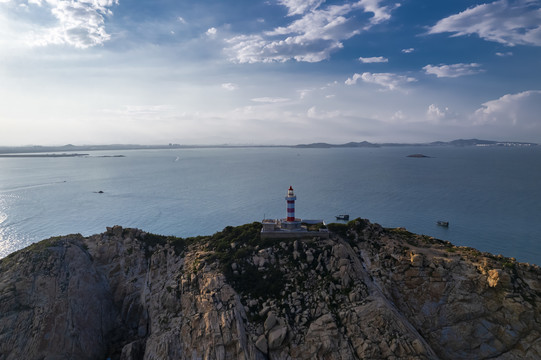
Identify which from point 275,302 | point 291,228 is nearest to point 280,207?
point 291,228

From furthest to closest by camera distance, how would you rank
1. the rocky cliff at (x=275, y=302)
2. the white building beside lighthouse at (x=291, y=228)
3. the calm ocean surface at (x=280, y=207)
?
the calm ocean surface at (x=280, y=207), the white building beside lighthouse at (x=291, y=228), the rocky cliff at (x=275, y=302)

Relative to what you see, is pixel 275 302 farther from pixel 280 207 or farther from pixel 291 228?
pixel 280 207

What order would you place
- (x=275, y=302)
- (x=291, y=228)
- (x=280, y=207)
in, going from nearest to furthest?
(x=275, y=302) < (x=291, y=228) < (x=280, y=207)

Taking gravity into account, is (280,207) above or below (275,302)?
below

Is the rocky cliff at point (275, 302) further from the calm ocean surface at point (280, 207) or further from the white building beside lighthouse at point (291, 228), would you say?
the calm ocean surface at point (280, 207)

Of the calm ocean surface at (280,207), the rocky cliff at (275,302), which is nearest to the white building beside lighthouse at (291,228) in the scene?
the rocky cliff at (275,302)

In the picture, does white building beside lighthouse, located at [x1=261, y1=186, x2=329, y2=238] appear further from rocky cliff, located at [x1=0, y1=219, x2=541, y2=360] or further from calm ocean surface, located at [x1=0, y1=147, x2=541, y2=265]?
calm ocean surface, located at [x1=0, y1=147, x2=541, y2=265]

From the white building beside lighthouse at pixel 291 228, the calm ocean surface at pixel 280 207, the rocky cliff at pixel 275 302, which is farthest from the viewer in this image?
the calm ocean surface at pixel 280 207

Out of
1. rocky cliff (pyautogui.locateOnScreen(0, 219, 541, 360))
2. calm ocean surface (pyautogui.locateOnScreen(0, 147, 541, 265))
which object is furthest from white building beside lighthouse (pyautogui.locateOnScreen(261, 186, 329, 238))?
calm ocean surface (pyautogui.locateOnScreen(0, 147, 541, 265))
